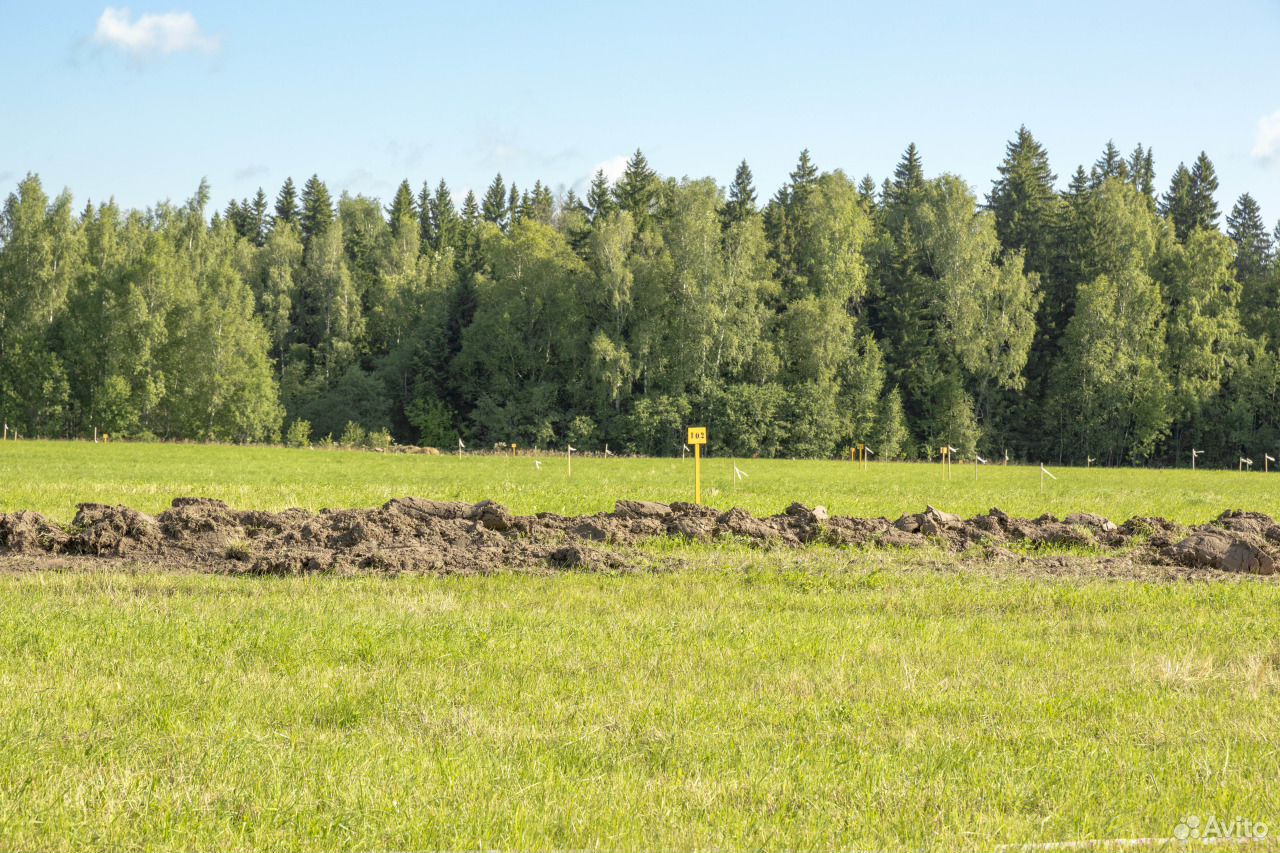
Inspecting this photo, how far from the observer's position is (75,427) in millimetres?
77438

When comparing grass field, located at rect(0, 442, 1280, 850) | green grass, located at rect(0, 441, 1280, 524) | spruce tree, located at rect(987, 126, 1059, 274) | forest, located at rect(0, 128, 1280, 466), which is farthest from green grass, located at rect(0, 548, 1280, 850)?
spruce tree, located at rect(987, 126, 1059, 274)

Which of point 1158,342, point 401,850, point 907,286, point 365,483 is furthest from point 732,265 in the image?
point 401,850

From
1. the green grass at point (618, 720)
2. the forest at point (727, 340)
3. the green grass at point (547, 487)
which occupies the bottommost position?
the green grass at point (618, 720)

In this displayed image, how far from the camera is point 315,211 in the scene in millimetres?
106062

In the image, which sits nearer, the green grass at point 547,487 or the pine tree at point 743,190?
the green grass at point 547,487

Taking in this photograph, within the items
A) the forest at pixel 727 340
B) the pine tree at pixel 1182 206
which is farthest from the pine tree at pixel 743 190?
the pine tree at pixel 1182 206

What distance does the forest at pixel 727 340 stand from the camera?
243ft

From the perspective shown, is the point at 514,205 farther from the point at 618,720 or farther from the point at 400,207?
the point at 618,720

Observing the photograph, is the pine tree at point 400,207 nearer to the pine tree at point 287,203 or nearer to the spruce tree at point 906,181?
the pine tree at point 287,203

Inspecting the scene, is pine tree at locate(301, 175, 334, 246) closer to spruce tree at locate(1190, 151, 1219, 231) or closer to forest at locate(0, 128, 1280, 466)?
forest at locate(0, 128, 1280, 466)

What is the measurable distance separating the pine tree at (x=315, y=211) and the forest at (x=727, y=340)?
1784cm

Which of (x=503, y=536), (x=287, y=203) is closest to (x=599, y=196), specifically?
(x=287, y=203)

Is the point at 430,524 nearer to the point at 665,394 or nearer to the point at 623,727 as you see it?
the point at 623,727

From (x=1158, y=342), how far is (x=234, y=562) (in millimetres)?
71476
